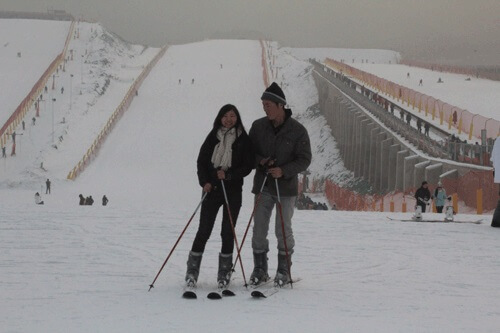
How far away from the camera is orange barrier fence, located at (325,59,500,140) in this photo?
26828mm

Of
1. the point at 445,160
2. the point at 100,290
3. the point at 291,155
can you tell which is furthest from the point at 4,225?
the point at 445,160

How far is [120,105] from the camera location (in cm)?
5706

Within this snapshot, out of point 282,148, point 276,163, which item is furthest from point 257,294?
point 282,148

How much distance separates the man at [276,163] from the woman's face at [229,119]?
0.27 meters

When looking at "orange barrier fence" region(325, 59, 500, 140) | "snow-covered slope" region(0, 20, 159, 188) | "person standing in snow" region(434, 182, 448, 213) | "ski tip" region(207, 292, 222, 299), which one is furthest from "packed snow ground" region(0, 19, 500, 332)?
"snow-covered slope" region(0, 20, 159, 188)

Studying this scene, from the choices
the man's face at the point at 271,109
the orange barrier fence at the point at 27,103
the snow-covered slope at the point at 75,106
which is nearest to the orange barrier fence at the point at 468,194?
the man's face at the point at 271,109

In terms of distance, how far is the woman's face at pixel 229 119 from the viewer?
8.27 metres

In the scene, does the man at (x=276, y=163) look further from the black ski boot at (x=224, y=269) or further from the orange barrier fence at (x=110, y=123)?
the orange barrier fence at (x=110, y=123)

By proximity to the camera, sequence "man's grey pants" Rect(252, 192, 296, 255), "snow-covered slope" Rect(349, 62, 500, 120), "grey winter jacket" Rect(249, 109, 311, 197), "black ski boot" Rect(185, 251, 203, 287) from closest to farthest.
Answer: "black ski boot" Rect(185, 251, 203, 287), "grey winter jacket" Rect(249, 109, 311, 197), "man's grey pants" Rect(252, 192, 296, 255), "snow-covered slope" Rect(349, 62, 500, 120)

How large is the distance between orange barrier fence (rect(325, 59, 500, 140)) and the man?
724 inches

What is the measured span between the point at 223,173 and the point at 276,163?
1.69 ft

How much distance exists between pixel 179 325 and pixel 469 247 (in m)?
5.37

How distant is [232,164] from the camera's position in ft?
27.2

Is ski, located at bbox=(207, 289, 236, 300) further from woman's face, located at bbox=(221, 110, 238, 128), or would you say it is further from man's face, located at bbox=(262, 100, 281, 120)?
man's face, located at bbox=(262, 100, 281, 120)
